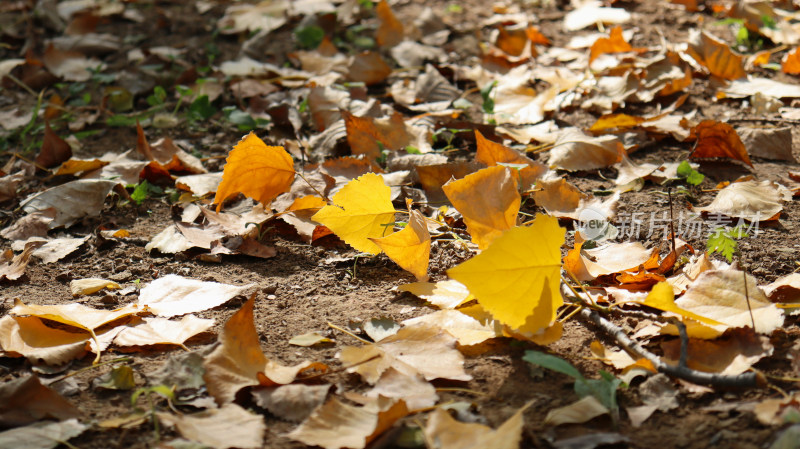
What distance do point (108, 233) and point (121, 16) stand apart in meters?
1.89

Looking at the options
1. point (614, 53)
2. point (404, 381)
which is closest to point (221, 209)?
point (404, 381)

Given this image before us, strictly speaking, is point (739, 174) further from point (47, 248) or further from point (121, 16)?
point (121, 16)

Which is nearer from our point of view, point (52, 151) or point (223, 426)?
point (223, 426)

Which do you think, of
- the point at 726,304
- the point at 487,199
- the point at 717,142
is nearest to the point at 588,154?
the point at 717,142

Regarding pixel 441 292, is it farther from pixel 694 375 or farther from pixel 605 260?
pixel 694 375

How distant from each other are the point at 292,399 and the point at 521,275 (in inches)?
15.2

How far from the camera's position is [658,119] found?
207cm

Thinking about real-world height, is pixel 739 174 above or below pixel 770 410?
below

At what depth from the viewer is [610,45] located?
2629mm

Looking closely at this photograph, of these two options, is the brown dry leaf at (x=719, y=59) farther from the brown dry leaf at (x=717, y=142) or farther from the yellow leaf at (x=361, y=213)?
the yellow leaf at (x=361, y=213)

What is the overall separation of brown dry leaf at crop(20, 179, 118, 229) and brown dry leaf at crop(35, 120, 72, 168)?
251 mm

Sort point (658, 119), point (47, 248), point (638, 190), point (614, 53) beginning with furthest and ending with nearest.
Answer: point (614, 53)
point (658, 119)
point (638, 190)
point (47, 248)

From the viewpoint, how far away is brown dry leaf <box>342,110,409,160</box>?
2.01 m

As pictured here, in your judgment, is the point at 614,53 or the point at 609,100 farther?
the point at 614,53
